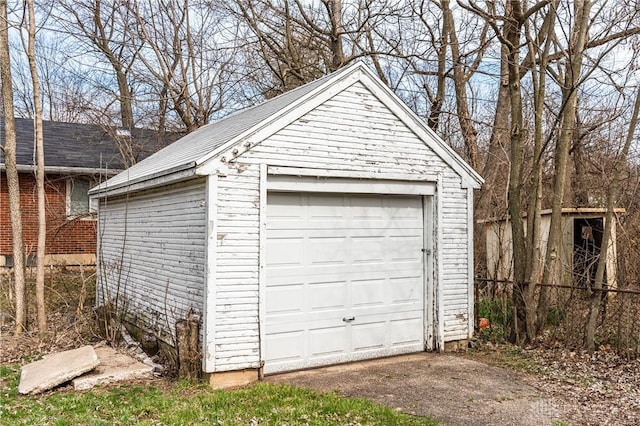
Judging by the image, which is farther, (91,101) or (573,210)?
(91,101)

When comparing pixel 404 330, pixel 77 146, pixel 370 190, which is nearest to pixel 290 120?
pixel 370 190

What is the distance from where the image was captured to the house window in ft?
57.7

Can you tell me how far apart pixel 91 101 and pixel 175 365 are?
15.2 m

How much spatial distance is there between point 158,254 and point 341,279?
2.62 meters

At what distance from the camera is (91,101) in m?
Result: 19.3

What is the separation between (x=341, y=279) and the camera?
24.9 feet

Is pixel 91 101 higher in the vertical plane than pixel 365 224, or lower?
higher

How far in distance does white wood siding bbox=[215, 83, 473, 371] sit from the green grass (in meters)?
0.62

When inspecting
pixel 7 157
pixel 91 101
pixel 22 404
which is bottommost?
pixel 22 404

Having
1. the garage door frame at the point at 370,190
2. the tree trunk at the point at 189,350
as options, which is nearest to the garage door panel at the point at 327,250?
the garage door frame at the point at 370,190

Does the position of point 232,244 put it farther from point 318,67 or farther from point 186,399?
point 318,67

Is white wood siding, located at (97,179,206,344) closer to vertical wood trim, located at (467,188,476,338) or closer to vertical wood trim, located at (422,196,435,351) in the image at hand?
vertical wood trim, located at (422,196,435,351)

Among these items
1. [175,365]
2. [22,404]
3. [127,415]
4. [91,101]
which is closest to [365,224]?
[175,365]

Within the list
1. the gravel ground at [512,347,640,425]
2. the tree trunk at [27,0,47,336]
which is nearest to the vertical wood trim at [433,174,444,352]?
the gravel ground at [512,347,640,425]
